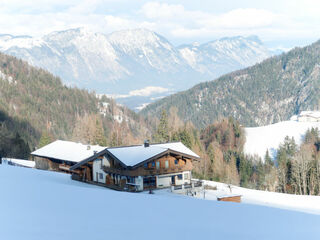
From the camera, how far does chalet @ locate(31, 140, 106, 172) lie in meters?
58.8

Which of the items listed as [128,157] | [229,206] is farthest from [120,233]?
[128,157]

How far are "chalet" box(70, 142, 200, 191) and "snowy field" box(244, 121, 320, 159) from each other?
8821 cm

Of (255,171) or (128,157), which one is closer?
(128,157)

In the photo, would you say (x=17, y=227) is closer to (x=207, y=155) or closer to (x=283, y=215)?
(x=283, y=215)

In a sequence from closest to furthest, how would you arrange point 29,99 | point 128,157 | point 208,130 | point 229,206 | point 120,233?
point 120,233 < point 229,206 < point 128,157 < point 208,130 < point 29,99

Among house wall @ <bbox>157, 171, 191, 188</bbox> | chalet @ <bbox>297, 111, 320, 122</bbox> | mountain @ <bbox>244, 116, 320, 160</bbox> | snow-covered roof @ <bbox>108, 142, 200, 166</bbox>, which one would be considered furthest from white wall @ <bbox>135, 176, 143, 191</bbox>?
chalet @ <bbox>297, 111, 320, 122</bbox>

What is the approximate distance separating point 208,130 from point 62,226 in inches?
4889

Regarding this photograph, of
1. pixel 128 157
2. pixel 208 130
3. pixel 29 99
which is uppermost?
pixel 29 99

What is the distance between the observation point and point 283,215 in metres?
19.8

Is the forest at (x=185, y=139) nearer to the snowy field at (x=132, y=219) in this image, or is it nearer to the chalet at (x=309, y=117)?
the chalet at (x=309, y=117)

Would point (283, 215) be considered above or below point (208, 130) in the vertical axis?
below

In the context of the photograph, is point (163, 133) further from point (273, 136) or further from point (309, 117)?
point (309, 117)

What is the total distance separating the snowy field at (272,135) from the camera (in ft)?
452

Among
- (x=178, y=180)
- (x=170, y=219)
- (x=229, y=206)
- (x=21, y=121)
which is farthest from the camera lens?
(x=21, y=121)
